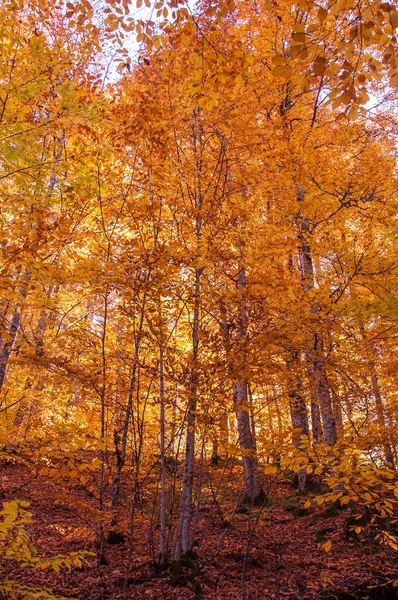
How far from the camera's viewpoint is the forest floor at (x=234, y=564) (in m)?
4.22

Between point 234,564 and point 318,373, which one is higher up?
point 318,373

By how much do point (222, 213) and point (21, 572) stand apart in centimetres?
531

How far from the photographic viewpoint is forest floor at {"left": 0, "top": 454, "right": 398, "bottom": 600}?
166 inches

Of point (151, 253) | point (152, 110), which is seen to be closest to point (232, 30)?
point (152, 110)

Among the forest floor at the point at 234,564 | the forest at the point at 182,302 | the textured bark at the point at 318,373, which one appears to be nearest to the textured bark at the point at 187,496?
the forest at the point at 182,302

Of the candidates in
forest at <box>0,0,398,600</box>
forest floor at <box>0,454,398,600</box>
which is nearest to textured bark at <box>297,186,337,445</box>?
forest at <box>0,0,398,600</box>

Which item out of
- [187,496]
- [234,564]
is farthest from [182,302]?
[234,564]

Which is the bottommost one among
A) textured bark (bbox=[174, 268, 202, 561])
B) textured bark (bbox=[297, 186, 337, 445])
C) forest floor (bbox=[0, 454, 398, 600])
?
forest floor (bbox=[0, 454, 398, 600])

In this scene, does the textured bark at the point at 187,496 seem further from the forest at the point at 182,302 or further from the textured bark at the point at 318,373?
the textured bark at the point at 318,373

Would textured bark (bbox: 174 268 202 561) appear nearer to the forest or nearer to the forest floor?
the forest

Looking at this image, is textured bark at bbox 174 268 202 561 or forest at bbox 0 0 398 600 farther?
textured bark at bbox 174 268 202 561

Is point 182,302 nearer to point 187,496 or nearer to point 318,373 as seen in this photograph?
point 318,373

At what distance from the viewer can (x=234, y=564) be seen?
520cm

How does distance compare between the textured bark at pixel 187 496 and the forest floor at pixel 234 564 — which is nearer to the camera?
the forest floor at pixel 234 564
